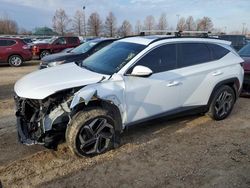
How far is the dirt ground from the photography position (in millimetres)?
3797

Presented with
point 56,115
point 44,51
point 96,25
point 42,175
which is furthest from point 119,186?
point 96,25

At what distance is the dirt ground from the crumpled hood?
1.01 m

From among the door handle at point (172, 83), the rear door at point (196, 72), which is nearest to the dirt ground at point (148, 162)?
the rear door at point (196, 72)

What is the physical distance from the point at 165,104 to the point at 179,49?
3.45 feet

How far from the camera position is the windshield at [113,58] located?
4743mm

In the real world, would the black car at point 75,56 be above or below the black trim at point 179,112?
above

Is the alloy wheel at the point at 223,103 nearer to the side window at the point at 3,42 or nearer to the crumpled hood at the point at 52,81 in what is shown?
the crumpled hood at the point at 52,81

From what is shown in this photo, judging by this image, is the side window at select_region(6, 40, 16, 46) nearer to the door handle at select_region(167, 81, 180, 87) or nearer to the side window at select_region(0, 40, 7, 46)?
the side window at select_region(0, 40, 7, 46)

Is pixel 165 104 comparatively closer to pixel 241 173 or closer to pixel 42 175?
pixel 241 173

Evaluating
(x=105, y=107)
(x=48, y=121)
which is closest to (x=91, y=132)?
(x=105, y=107)

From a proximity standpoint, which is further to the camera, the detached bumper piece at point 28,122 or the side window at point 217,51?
the side window at point 217,51

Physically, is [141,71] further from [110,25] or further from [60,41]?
[110,25]

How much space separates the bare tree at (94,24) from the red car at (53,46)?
101ft

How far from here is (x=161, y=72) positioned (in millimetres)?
4945
